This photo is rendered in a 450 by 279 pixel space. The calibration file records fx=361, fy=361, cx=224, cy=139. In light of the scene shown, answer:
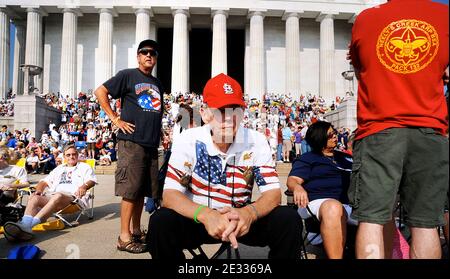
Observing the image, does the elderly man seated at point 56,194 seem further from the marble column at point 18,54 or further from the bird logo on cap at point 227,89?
the marble column at point 18,54

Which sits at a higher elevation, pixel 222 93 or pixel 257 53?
pixel 257 53

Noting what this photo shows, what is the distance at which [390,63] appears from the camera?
2314mm

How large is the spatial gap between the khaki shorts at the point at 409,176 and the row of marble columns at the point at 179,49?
28243mm

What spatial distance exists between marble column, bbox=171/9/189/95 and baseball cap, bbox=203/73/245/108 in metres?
27.7

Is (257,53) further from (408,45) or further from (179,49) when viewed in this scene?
(408,45)

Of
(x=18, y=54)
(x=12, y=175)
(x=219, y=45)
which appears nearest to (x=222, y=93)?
(x=12, y=175)

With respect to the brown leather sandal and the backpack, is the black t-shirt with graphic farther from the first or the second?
the backpack

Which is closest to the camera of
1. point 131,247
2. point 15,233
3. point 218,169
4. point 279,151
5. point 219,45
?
point 218,169

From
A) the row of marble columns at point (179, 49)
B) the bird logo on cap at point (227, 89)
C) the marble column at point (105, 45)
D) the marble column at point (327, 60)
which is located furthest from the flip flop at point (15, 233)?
the marble column at point (327, 60)

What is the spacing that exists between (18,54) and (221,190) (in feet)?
120

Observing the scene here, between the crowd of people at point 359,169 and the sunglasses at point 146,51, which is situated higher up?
the sunglasses at point 146,51

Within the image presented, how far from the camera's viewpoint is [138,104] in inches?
160

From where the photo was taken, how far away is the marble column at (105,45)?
Answer: 1207 inches
